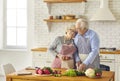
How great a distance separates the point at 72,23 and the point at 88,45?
2650 mm

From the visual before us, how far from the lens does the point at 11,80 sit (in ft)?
12.7

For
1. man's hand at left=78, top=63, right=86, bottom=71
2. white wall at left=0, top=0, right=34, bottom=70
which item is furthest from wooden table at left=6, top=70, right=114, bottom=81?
white wall at left=0, top=0, right=34, bottom=70

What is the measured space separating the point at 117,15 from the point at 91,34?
2.54 m

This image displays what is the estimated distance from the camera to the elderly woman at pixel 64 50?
171 inches

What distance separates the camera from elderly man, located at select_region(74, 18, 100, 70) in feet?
14.0

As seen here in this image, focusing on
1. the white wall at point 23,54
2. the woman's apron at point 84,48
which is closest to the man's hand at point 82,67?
the woman's apron at point 84,48

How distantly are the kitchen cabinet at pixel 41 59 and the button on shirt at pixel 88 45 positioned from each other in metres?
2.06

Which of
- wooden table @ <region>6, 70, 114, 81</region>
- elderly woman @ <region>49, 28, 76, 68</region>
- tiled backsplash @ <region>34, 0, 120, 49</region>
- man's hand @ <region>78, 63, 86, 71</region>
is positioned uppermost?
tiled backsplash @ <region>34, 0, 120, 49</region>

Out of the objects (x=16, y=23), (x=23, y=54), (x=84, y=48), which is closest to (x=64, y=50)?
(x=84, y=48)

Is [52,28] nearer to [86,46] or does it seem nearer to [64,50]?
[64,50]

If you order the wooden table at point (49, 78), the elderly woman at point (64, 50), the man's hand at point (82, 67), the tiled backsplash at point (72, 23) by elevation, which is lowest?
the wooden table at point (49, 78)

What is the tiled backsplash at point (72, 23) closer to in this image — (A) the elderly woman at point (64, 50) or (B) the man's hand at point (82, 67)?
(A) the elderly woman at point (64, 50)

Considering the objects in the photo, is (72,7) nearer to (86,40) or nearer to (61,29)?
(61,29)

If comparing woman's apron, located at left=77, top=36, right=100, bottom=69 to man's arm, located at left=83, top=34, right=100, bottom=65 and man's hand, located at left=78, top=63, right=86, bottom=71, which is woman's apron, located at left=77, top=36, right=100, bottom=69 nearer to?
man's arm, located at left=83, top=34, right=100, bottom=65
